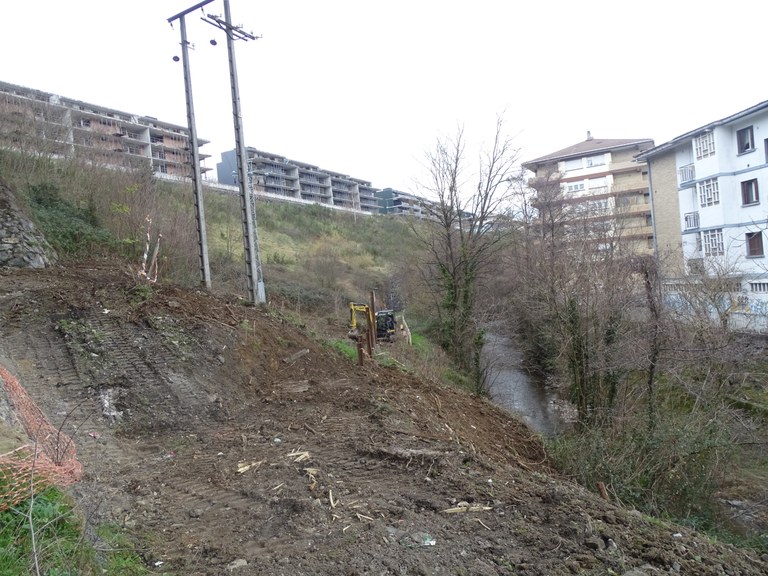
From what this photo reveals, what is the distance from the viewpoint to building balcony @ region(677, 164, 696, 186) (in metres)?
29.5

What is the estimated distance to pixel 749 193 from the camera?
2633 centimetres

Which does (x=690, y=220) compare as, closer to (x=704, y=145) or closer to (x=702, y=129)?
(x=704, y=145)

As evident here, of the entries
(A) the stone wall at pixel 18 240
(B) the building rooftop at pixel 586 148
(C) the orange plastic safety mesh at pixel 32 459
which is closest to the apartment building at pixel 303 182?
(B) the building rooftop at pixel 586 148

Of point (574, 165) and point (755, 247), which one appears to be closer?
point (755, 247)

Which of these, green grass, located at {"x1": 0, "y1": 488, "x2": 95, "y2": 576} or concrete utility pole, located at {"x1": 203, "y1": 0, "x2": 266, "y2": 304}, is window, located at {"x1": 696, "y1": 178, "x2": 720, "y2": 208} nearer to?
concrete utility pole, located at {"x1": 203, "y1": 0, "x2": 266, "y2": 304}

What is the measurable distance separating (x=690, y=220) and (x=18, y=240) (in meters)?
32.1

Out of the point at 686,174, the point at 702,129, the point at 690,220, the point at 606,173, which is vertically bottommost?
the point at 690,220

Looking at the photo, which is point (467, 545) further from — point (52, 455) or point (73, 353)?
point (73, 353)

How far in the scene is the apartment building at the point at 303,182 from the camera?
64875 mm

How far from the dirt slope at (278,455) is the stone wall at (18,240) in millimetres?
1292

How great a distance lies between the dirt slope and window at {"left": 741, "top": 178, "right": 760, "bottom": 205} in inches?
898

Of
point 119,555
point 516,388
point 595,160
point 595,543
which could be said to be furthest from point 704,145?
point 119,555

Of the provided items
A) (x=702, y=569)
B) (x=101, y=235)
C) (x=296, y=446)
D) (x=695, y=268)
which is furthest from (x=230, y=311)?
(x=695, y=268)

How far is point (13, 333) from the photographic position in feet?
28.0
